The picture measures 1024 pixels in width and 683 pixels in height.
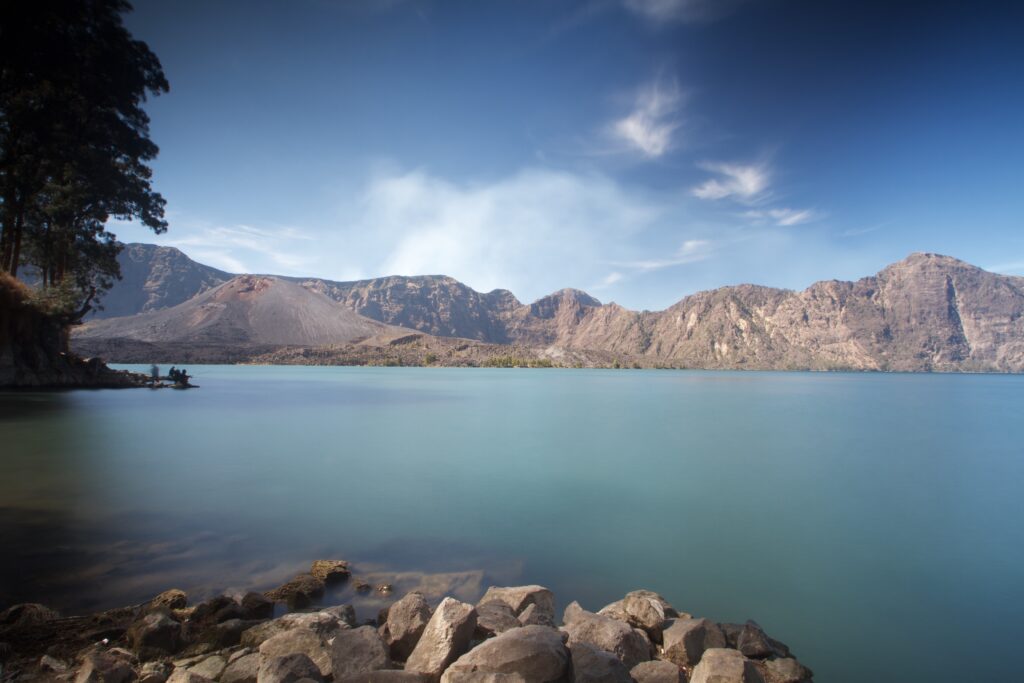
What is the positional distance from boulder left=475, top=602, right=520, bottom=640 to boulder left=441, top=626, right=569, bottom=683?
3.28ft

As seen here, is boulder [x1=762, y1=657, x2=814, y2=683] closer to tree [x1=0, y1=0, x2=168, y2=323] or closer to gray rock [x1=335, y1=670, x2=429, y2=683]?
gray rock [x1=335, y1=670, x2=429, y2=683]

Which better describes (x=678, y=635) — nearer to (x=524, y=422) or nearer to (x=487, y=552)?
(x=487, y=552)

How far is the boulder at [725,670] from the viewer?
14.7 feet

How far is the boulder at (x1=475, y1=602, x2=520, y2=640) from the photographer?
5406 millimetres

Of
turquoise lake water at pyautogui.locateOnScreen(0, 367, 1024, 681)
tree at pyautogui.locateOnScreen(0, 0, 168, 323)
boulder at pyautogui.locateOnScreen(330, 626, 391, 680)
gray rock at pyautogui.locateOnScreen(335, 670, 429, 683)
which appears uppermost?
tree at pyautogui.locateOnScreen(0, 0, 168, 323)

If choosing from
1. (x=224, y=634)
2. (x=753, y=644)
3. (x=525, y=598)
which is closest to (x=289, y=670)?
(x=224, y=634)

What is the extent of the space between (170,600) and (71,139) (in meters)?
37.6

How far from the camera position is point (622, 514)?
40.4 ft

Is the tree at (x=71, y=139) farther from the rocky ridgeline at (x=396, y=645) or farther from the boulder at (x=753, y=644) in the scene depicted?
the boulder at (x=753, y=644)

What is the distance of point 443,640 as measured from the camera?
4672mm

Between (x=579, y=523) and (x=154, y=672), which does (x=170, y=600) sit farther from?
(x=579, y=523)

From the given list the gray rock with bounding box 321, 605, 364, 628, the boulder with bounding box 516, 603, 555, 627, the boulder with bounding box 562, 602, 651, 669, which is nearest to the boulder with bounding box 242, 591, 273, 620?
the gray rock with bounding box 321, 605, 364, 628

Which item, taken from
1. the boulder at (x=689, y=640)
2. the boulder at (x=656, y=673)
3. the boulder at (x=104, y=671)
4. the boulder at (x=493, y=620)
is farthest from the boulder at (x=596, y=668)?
the boulder at (x=104, y=671)

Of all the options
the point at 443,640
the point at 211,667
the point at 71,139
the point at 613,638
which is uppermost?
the point at 71,139
